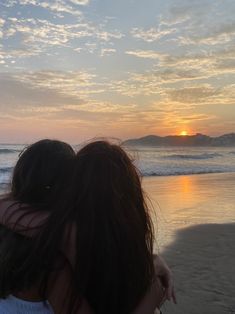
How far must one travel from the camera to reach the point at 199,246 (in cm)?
710

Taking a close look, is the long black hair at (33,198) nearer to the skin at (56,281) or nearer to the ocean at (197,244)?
the skin at (56,281)

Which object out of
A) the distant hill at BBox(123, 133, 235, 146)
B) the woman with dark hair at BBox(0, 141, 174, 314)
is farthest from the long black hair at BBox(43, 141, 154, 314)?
the distant hill at BBox(123, 133, 235, 146)

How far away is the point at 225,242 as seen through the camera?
7188mm

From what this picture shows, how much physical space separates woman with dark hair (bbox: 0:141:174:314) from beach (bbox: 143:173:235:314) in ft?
8.71

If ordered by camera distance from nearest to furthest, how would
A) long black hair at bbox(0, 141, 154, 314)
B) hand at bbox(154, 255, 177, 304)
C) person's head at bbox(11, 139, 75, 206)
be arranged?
1. long black hair at bbox(0, 141, 154, 314)
2. person's head at bbox(11, 139, 75, 206)
3. hand at bbox(154, 255, 177, 304)

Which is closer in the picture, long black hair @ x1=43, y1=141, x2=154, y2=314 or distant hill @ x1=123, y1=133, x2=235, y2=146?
long black hair @ x1=43, y1=141, x2=154, y2=314

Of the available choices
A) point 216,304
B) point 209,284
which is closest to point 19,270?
point 216,304

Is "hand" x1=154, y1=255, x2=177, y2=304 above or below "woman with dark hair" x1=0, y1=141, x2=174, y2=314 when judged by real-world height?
below

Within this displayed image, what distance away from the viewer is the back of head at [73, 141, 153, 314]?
172 cm

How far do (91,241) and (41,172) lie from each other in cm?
40

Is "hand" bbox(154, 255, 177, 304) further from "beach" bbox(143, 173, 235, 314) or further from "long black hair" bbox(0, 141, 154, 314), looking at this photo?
"beach" bbox(143, 173, 235, 314)

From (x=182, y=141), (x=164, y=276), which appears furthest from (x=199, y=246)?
(x=182, y=141)

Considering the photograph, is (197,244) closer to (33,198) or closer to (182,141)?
(33,198)

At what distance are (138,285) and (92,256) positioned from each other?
271mm
